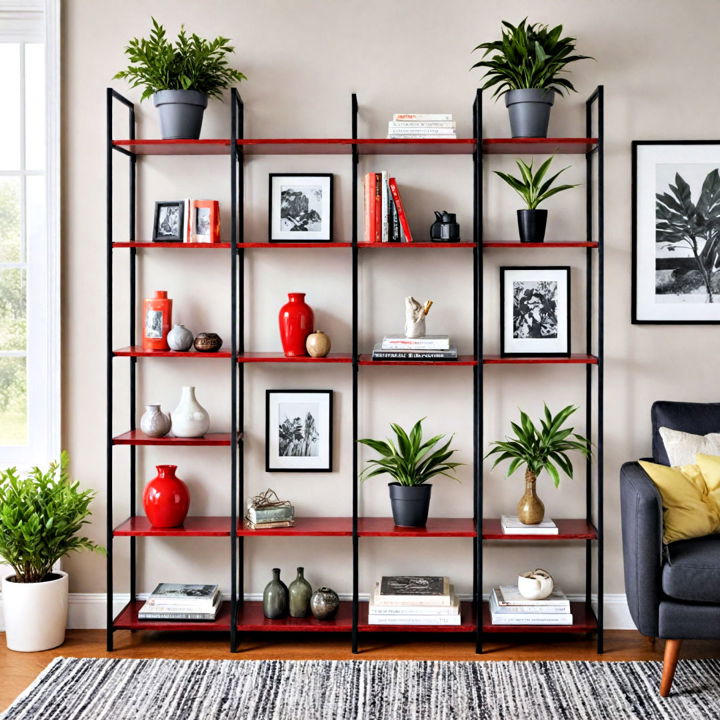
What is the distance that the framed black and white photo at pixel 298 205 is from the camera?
3469 millimetres

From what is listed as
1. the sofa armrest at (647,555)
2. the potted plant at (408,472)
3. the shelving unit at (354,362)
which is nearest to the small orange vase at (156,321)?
the shelving unit at (354,362)

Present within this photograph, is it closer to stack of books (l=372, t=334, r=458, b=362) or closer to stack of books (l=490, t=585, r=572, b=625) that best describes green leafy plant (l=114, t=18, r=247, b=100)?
stack of books (l=372, t=334, r=458, b=362)

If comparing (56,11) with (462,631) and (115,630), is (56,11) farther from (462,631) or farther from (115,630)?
(462,631)

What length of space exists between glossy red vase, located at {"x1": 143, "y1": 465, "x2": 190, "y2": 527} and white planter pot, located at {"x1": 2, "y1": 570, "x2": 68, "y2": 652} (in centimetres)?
45

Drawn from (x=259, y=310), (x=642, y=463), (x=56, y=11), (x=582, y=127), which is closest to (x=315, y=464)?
(x=259, y=310)

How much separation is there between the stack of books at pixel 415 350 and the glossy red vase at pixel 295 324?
0.30 metres

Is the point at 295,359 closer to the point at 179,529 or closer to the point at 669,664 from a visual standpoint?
the point at 179,529

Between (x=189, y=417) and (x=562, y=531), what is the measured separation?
1516 millimetres

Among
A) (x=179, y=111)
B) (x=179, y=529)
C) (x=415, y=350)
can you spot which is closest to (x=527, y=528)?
(x=415, y=350)

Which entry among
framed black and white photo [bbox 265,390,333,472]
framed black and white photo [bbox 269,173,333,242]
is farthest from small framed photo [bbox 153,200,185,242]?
framed black and white photo [bbox 265,390,333,472]

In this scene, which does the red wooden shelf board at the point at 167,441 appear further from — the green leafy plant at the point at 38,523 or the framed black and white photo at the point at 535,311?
the framed black and white photo at the point at 535,311

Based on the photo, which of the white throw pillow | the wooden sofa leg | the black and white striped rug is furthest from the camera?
the white throw pillow

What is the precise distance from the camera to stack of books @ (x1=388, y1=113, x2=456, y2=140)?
322 cm

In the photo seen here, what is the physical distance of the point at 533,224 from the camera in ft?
10.7
